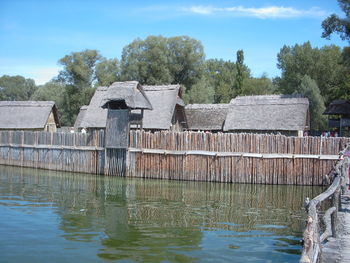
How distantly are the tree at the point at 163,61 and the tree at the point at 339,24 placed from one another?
22.6 metres

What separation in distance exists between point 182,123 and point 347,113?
1228 cm

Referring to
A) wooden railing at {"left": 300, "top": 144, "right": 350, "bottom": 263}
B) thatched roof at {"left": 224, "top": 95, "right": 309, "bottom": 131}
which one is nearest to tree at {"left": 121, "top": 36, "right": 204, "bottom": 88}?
thatched roof at {"left": 224, "top": 95, "right": 309, "bottom": 131}

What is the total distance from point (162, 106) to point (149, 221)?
667 inches

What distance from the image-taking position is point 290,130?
28484 mm

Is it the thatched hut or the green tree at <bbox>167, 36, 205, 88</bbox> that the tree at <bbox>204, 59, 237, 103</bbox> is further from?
the thatched hut

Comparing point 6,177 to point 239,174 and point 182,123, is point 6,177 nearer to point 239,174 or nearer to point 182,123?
point 239,174

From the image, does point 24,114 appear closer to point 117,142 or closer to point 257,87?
point 117,142

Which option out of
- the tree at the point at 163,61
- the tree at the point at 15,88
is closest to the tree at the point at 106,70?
the tree at the point at 163,61

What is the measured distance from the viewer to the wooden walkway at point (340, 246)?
735 cm

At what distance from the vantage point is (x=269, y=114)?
A: 1184 inches

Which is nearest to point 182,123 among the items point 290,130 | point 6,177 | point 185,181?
point 290,130

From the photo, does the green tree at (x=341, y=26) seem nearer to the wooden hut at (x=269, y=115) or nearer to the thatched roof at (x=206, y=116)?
the wooden hut at (x=269, y=115)

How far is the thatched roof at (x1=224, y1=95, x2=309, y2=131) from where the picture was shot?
28.9 metres

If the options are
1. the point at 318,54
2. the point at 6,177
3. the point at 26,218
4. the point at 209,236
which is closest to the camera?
the point at 209,236
